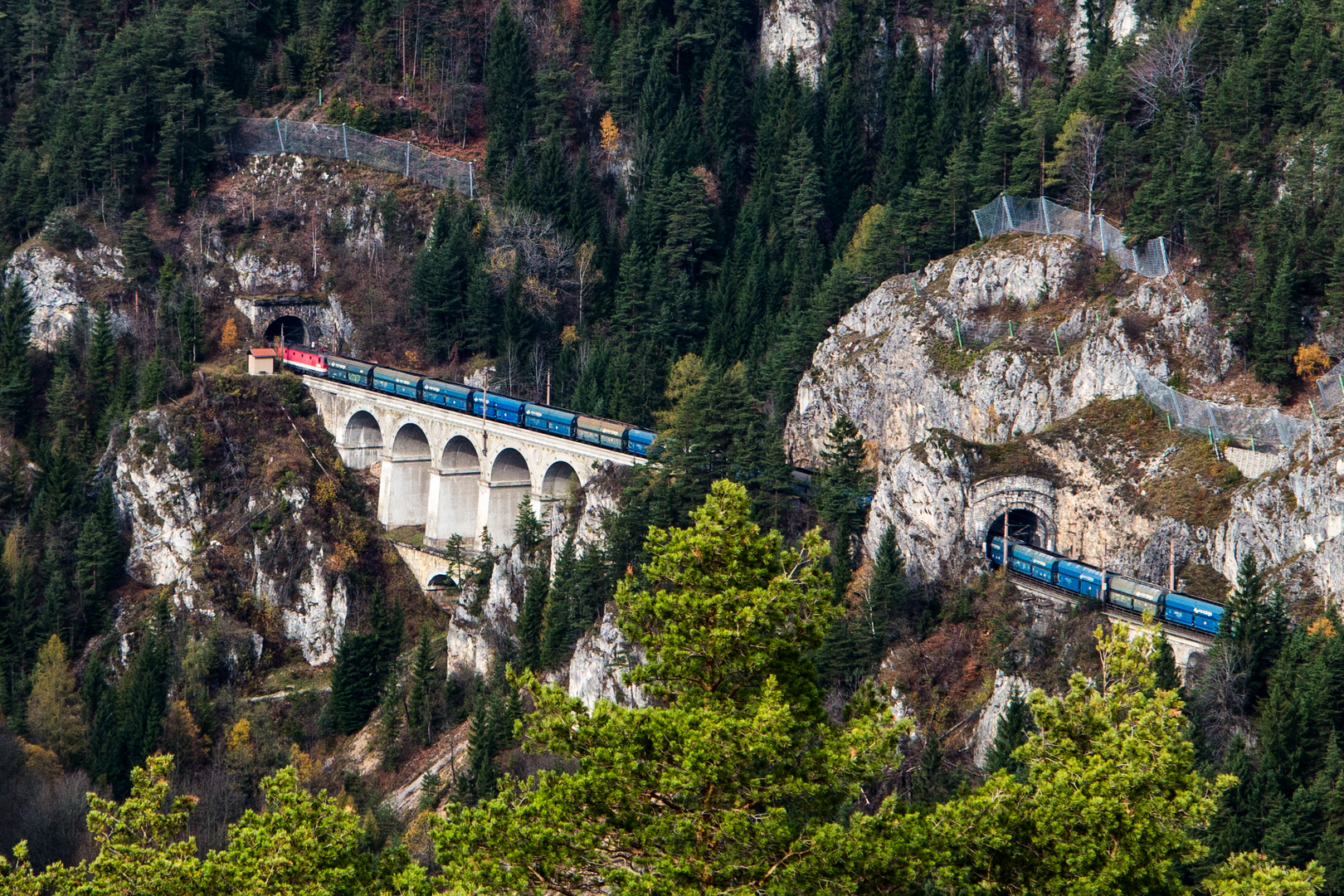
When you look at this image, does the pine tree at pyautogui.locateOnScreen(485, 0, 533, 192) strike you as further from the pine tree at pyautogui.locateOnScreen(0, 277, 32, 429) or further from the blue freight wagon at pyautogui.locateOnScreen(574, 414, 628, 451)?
the pine tree at pyautogui.locateOnScreen(0, 277, 32, 429)

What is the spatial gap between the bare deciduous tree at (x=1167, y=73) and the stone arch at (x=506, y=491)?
42956mm

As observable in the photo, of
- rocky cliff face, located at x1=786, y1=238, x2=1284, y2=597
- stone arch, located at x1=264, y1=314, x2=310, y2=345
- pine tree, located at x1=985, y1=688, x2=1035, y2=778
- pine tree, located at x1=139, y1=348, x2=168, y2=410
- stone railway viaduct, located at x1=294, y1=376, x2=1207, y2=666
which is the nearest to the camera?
pine tree, located at x1=985, y1=688, x2=1035, y2=778

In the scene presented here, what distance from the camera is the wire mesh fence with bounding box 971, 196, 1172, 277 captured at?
85588 mm

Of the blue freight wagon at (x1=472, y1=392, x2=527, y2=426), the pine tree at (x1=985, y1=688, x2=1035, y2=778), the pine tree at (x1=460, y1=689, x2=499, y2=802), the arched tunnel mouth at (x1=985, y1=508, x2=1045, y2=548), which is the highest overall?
the blue freight wagon at (x1=472, y1=392, x2=527, y2=426)

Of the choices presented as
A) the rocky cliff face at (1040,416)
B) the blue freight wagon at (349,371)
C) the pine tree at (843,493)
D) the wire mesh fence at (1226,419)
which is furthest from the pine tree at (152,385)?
the wire mesh fence at (1226,419)

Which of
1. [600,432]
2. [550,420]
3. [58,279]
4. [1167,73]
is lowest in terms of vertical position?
[600,432]

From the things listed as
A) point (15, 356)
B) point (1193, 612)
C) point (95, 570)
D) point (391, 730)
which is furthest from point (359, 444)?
point (1193, 612)

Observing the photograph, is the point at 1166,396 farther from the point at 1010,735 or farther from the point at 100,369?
the point at 100,369

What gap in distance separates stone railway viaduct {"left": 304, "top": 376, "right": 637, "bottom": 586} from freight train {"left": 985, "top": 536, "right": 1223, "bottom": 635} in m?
25.7

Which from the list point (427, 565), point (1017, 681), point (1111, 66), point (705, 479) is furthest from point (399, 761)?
point (1111, 66)

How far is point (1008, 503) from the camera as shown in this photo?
258 ft

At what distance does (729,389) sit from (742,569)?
190 feet

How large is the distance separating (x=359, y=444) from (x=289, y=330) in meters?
13.7

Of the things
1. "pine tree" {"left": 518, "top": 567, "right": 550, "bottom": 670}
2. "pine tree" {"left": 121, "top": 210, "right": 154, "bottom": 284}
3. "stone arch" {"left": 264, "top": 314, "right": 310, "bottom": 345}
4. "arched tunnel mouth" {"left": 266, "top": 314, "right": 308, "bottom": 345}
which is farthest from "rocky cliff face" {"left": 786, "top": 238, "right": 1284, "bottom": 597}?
"pine tree" {"left": 121, "top": 210, "right": 154, "bottom": 284}
